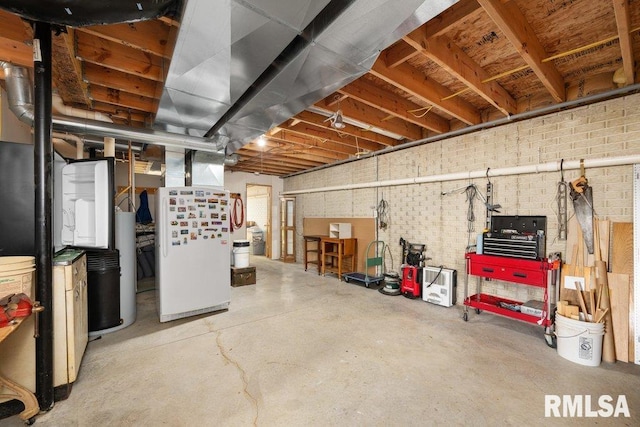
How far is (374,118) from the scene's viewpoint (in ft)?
12.2

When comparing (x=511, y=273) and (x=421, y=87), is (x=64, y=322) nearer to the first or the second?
(x=421, y=87)

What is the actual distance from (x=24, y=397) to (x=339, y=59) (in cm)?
306

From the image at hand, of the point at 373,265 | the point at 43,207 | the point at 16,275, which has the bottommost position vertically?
the point at 373,265

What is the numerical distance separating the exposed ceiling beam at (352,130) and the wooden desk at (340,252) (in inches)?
86.2

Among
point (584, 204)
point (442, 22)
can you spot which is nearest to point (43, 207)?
point (442, 22)

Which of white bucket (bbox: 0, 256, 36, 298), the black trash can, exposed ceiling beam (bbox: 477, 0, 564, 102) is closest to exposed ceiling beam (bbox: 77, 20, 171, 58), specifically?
white bucket (bbox: 0, 256, 36, 298)

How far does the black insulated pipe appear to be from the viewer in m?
1.40

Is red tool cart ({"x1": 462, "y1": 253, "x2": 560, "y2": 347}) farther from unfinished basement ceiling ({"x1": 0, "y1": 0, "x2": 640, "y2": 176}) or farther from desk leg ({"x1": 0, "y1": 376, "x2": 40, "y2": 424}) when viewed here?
desk leg ({"x1": 0, "y1": 376, "x2": 40, "y2": 424})

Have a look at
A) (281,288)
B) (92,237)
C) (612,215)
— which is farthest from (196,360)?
(612,215)

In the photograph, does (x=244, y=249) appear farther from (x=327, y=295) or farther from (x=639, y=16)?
(x=639, y=16)

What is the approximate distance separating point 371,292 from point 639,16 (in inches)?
166

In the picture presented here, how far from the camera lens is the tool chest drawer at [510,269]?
112 inches

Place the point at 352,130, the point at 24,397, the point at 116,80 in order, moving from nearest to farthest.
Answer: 1. the point at 24,397
2. the point at 116,80
3. the point at 352,130

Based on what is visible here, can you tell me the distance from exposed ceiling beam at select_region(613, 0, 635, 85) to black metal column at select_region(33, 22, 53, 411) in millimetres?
3664
